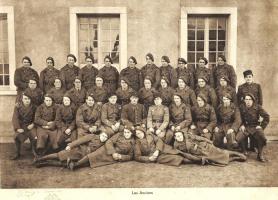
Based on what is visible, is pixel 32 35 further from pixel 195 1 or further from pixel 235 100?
pixel 235 100

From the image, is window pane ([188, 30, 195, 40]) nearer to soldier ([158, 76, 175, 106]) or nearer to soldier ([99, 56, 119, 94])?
soldier ([158, 76, 175, 106])

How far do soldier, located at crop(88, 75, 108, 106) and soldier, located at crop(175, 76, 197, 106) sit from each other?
4.23ft

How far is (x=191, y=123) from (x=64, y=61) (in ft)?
9.76

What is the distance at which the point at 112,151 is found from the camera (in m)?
5.76

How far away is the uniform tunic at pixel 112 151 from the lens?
5707 mm

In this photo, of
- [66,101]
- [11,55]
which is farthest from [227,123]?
[11,55]

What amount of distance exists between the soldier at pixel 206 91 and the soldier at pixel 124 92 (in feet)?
4.00

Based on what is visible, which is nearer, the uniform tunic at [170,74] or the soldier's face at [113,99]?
the soldier's face at [113,99]

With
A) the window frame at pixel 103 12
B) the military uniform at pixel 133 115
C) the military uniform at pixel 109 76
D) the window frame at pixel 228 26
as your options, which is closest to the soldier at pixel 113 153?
the military uniform at pixel 133 115

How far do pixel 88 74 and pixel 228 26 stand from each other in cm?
303

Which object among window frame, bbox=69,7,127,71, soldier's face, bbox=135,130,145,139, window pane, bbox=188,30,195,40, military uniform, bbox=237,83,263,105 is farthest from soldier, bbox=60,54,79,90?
military uniform, bbox=237,83,263,105

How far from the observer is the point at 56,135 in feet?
20.2

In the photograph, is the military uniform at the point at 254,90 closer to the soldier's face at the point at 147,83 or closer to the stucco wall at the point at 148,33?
the stucco wall at the point at 148,33

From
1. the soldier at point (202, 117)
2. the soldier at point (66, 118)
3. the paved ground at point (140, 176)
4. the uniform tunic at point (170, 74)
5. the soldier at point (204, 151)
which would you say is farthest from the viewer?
the uniform tunic at point (170, 74)
